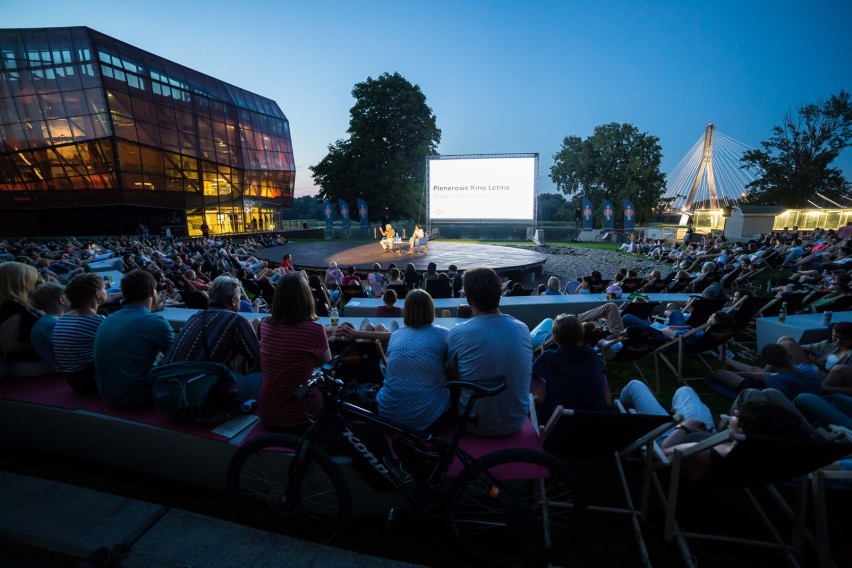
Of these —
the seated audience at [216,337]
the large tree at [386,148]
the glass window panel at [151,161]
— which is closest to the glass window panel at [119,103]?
the glass window panel at [151,161]

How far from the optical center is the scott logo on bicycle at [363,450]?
182 cm

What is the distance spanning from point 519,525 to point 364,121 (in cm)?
3404

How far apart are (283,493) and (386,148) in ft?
108

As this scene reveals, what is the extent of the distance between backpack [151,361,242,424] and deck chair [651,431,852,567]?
267 centimetres

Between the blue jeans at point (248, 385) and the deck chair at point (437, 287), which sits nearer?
the blue jeans at point (248, 385)

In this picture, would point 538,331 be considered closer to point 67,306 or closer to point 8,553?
point 8,553

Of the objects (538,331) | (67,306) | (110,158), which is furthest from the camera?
(110,158)

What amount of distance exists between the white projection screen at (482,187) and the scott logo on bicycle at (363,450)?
23823 millimetres

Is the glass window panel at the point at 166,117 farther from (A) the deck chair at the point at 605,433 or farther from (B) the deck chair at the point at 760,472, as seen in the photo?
(B) the deck chair at the point at 760,472

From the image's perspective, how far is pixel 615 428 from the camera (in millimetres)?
1880

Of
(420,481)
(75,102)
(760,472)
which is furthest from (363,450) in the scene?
(75,102)

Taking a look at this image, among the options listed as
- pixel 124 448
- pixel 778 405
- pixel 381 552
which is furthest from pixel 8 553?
pixel 778 405

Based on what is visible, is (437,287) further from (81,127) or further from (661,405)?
(81,127)

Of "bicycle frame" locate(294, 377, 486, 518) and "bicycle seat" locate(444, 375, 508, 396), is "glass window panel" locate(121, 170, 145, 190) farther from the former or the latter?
"bicycle seat" locate(444, 375, 508, 396)
